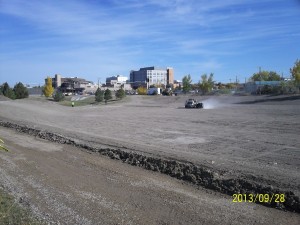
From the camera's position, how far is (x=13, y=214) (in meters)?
7.52

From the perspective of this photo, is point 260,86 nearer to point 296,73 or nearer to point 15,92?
point 296,73

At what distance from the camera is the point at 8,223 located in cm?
695

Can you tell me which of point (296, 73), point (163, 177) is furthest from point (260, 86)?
point (163, 177)

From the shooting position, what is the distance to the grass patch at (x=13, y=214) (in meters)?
7.05

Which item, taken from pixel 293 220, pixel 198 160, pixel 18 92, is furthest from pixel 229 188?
pixel 18 92

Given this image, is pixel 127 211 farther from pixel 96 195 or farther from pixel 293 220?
pixel 293 220

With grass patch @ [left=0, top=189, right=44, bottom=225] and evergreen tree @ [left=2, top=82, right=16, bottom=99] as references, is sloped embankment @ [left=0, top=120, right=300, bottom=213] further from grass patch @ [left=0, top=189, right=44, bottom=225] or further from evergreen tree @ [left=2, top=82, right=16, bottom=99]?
evergreen tree @ [left=2, top=82, right=16, bottom=99]

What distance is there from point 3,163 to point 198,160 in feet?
23.2

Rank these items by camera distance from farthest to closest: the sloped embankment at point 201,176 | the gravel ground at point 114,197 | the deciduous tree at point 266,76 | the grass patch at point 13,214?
the deciduous tree at point 266,76 < the sloped embankment at point 201,176 < the gravel ground at point 114,197 < the grass patch at point 13,214

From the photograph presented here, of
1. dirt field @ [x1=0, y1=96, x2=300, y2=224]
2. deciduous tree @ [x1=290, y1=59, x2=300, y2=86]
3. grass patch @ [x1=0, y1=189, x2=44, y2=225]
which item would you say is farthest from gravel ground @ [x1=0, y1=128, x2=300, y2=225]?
deciduous tree @ [x1=290, y1=59, x2=300, y2=86]

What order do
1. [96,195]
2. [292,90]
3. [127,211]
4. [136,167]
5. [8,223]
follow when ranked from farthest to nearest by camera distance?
1. [292,90]
2. [136,167]
3. [96,195]
4. [127,211]
5. [8,223]

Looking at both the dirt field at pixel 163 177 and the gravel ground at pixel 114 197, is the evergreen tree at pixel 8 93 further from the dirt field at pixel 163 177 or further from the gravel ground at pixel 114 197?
the gravel ground at pixel 114 197

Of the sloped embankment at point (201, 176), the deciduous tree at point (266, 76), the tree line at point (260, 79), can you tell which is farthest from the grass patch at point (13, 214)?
the deciduous tree at point (266, 76)

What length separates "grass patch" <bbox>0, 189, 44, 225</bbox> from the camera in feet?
23.1
